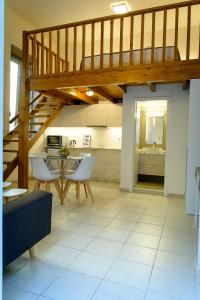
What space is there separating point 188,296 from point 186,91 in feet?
12.8

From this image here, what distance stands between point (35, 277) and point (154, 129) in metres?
5.11

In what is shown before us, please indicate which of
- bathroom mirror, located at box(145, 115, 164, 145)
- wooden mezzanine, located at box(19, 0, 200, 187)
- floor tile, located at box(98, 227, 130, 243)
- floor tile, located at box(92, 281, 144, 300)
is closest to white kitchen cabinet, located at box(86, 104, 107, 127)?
wooden mezzanine, located at box(19, 0, 200, 187)

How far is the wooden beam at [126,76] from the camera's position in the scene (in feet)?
11.6

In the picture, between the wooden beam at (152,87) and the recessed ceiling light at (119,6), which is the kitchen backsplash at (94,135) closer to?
the wooden beam at (152,87)

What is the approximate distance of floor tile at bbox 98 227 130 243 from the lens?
2.71 meters

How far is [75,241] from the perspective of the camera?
8.57 feet

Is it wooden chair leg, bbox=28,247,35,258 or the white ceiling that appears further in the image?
the white ceiling

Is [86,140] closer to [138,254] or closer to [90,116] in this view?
[90,116]

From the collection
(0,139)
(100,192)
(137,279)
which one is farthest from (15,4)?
(137,279)

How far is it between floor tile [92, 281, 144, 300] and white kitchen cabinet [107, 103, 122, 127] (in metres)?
4.66

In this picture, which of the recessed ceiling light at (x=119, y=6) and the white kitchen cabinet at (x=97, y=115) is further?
the white kitchen cabinet at (x=97, y=115)

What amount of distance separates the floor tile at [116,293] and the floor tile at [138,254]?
0.44 m

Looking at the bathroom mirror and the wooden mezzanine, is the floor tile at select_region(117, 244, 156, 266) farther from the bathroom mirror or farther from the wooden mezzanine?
the bathroom mirror

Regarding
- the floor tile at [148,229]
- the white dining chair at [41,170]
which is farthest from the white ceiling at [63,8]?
the floor tile at [148,229]
